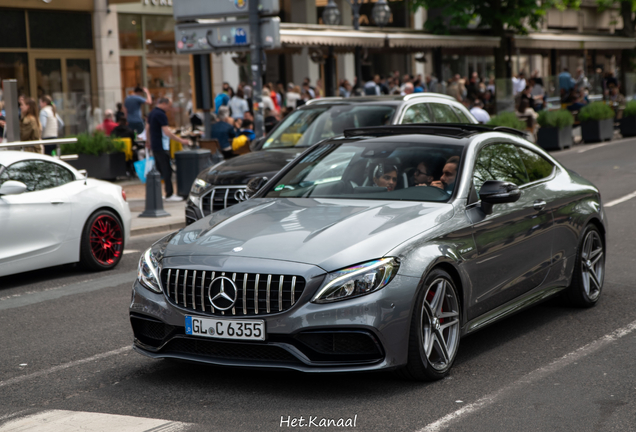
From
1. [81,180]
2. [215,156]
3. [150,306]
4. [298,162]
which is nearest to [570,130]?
[215,156]

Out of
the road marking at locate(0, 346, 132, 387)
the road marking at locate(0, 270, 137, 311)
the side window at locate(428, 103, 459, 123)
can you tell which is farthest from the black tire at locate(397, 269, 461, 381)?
the side window at locate(428, 103, 459, 123)

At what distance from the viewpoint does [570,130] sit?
26531 millimetres

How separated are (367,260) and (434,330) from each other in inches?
26.7

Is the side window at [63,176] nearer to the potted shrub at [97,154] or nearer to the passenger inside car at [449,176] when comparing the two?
the passenger inside car at [449,176]

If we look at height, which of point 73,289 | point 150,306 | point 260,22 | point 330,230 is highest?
point 260,22

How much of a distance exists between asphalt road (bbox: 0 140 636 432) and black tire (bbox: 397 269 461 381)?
10cm

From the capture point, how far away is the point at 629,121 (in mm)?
30016

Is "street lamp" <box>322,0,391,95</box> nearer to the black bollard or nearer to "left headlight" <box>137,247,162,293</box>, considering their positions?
the black bollard

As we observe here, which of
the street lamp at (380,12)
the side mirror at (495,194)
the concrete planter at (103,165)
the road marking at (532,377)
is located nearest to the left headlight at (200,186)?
the side mirror at (495,194)

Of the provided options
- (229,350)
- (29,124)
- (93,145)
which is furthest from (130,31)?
(229,350)

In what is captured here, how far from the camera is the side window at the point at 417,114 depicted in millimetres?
Answer: 11617

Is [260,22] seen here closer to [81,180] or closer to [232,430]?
[81,180]

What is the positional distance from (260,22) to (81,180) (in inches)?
279

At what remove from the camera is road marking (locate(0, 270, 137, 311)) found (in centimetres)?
848
